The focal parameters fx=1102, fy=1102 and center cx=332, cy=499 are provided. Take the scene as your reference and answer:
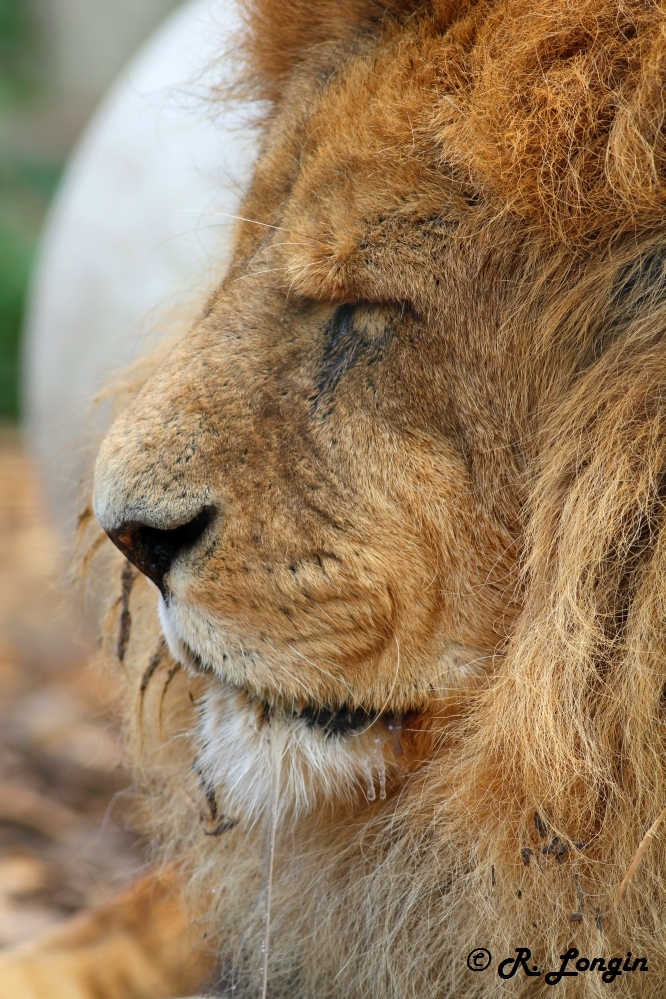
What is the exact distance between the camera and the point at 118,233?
3002 mm

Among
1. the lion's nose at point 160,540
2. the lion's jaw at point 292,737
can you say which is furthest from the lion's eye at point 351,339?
the lion's jaw at point 292,737

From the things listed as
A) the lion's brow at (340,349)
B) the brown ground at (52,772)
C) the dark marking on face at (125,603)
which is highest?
the lion's brow at (340,349)

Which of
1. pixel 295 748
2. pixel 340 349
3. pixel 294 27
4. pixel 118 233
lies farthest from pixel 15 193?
pixel 295 748

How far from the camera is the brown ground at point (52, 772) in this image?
7.78ft

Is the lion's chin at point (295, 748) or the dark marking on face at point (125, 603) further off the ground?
the dark marking on face at point (125, 603)

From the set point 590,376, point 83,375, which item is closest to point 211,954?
point 590,376

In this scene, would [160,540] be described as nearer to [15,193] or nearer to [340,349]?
[340,349]

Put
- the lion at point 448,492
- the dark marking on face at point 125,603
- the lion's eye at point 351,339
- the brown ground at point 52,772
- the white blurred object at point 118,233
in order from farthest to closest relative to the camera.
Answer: the white blurred object at point 118,233 → the brown ground at point 52,772 → the dark marking on face at point 125,603 → the lion's eye at point 351,339 → the lion at point 448,492

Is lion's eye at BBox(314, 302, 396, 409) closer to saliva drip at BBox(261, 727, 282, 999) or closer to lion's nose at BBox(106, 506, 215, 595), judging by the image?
lion's nose at BBox(106, 506, 215, 595)

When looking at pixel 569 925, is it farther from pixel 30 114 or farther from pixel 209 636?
pixel 30 114

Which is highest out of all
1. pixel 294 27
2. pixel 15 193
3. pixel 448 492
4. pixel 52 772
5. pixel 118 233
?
pixel 15 193

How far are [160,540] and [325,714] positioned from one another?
298mm

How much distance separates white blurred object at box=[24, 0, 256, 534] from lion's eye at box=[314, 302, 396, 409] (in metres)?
1.24

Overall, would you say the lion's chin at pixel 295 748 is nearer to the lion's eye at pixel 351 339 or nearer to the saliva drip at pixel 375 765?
Answer: the saliva drip at pixel 375 765
